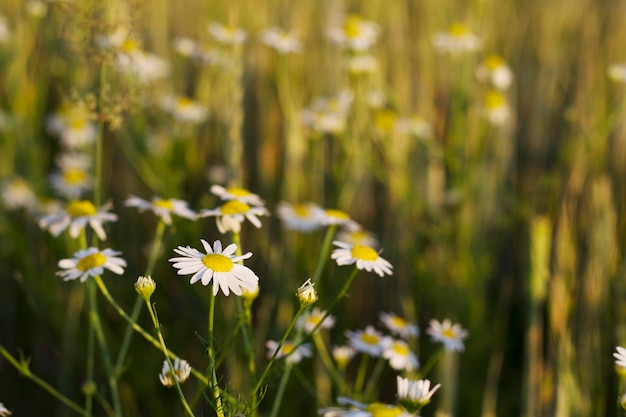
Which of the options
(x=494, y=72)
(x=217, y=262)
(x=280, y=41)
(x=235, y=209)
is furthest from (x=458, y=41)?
(x=217, y=262)

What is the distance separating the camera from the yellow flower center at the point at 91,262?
3.11 feet

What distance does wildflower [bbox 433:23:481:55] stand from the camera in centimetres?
Answer: 191

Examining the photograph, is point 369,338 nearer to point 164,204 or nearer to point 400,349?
point 400,349

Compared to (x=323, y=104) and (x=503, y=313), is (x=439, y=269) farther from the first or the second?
(x=323, y=104)

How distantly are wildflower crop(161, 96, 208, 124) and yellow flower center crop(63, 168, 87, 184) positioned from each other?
0.28 metres

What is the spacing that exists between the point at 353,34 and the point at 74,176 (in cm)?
82

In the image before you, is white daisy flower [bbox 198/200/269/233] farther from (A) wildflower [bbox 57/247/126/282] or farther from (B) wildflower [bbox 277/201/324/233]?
(B) wildflower [bbox 277/201/324/233]

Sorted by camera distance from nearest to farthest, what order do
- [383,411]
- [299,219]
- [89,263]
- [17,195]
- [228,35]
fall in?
[383,411], [89,263], [299,219], [228,35], [17,195]

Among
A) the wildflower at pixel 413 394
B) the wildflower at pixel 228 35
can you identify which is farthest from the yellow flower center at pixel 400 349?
the wildflower at pixel 228 35

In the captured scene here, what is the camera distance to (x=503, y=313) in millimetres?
1924

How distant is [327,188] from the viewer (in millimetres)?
2090

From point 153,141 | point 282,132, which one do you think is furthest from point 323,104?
point 153,141

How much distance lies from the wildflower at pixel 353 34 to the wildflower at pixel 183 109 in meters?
0.40

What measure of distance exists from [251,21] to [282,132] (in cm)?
39
